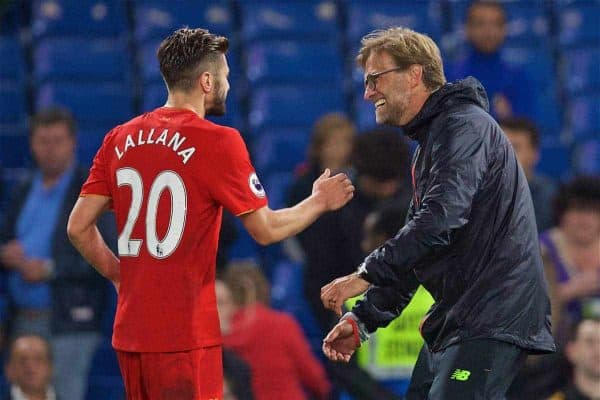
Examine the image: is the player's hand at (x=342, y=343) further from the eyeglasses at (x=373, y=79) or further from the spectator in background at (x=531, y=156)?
the spectator in background at (x=531, y=156)

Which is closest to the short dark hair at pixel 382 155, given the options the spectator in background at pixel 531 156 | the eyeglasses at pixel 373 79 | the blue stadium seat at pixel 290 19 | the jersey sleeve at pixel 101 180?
the spectator in background at pixel 531 156

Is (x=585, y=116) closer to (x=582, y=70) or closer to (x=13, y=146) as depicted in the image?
(x=582, y=70)

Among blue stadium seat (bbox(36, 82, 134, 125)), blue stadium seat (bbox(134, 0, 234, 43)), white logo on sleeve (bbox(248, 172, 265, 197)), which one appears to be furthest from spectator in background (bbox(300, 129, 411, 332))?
blue stadium seat (bbox(134, 0, 234, 43))

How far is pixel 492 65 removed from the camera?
764cm

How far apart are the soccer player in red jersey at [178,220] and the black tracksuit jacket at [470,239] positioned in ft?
1.82

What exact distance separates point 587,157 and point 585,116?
474mm

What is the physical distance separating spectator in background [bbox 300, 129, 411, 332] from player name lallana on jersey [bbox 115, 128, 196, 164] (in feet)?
7.48

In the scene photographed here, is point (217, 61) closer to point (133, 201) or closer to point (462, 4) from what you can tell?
point (133, 201)

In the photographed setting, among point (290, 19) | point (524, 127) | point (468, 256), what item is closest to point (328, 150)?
point (524, 127)

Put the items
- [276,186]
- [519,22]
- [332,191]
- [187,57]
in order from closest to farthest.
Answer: [187,57], [332,191], [276,186], [519,22]

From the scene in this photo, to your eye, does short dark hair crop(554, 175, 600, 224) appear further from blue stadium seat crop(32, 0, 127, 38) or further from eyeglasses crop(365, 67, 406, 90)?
blue stadium seat crop(32, 0, 127, 38)

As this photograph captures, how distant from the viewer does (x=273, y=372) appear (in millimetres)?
6520

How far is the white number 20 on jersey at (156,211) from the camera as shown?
4.20 metres

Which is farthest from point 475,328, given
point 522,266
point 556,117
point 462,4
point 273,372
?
point 462,4
